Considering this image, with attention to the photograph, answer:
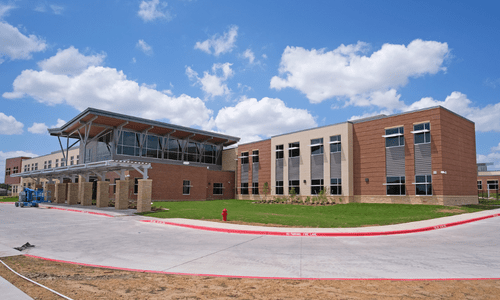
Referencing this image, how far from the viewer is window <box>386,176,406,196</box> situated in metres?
33.8

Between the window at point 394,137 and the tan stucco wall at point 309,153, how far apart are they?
4.38m

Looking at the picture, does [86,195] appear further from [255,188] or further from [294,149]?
[294,149]

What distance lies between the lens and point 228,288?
681 cm

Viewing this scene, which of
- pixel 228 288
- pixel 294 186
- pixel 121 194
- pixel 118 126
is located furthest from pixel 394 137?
pixel 118 126

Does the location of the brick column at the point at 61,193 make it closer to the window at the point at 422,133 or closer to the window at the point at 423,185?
the window at the point at 423,185

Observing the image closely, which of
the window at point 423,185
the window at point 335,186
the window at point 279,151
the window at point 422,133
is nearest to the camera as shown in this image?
the window at point 423,185

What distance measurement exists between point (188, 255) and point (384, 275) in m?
5.71

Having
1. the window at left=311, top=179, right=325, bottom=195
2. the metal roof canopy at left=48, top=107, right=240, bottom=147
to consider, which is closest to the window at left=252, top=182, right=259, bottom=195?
the window at left=311, top=179, right=325, bottom=195

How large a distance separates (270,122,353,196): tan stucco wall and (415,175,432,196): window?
23.7 ft

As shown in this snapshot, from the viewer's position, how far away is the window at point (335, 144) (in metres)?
39.5

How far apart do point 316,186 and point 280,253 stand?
3211 cm

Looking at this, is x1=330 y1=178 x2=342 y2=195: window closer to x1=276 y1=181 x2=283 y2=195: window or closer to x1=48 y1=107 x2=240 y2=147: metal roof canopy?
x1=276 y1=181 x2=283 y2=195: window

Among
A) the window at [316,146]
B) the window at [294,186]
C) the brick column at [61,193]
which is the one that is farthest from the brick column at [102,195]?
the window at [316,146]

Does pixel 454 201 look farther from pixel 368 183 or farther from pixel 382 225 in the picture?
pixel 382 225
